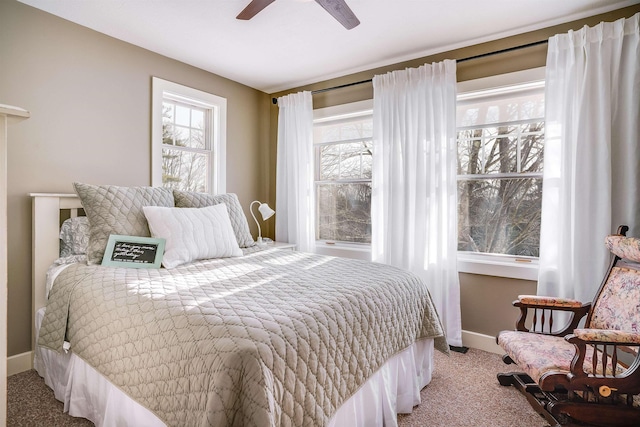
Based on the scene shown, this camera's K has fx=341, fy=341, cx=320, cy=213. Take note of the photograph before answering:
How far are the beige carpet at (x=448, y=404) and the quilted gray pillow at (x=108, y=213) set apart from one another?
832 millimetres

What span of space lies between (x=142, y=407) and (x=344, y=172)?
295 cm

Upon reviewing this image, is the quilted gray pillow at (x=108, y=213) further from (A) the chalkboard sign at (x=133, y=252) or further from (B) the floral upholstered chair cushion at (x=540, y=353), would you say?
(B) the floral upholstered chair cushion at (x=540, y=353)

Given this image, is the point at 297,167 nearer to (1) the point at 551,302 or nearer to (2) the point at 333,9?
(2) the point at 333,9

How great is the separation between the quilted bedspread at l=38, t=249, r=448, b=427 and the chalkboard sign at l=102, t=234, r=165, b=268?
0.11 m

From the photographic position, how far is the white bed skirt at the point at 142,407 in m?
1.41

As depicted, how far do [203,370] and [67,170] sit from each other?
7.51ft

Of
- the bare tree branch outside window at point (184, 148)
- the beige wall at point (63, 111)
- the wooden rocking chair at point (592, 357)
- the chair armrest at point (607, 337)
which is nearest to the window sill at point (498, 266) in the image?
the wooden rocking chair at point (592, 357)

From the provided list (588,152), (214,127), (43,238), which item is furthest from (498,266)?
(43,238)

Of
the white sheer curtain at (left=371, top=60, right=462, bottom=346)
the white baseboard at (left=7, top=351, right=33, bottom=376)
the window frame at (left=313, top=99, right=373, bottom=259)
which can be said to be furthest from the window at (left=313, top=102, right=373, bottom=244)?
the white baseboard at (left=7, top=351, right=33, bottom=376)

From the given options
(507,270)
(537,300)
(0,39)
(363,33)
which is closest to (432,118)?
(363,33)

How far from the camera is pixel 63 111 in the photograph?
2543 mm

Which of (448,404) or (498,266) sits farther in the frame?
(498,266)

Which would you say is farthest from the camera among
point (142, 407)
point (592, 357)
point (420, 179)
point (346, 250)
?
point (346, 250)

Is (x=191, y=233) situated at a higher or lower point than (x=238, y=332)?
higher
